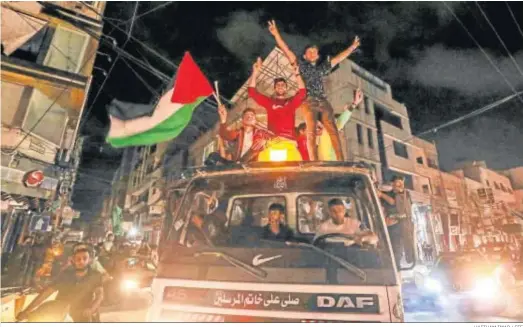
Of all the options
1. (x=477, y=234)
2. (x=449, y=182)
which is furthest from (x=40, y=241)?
(x=449, y=182)

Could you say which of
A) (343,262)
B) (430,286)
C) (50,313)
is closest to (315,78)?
(343,262)

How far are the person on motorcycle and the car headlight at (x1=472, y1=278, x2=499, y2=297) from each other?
6.00 metres

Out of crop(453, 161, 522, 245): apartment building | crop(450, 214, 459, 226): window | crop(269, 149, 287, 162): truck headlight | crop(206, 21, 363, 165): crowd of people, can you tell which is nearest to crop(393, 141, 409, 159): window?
crop(453, 161, 522, 245): apartment building

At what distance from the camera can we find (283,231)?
→ 2.12 metres

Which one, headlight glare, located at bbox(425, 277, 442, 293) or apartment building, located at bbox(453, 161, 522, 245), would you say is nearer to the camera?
headlight glare, located at bbox(425, 277, 442, 293)

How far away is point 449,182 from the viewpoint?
1773 cm

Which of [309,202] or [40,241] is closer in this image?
[309,202]

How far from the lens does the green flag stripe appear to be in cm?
361

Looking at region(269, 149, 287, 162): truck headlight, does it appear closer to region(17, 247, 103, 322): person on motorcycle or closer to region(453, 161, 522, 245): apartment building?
region(17, 247, 103, 322): person on motorcycle

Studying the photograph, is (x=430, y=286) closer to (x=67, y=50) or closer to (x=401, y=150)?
(x=67, y=50)

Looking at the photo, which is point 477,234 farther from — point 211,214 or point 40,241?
point 40,241

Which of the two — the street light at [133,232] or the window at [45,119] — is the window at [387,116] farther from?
the street light at [133,232]

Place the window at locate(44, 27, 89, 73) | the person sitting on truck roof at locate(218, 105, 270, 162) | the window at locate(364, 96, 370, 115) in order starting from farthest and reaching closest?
the window at locate(364, 96, 370, 115)
the window at locate(44, 27, 89, 73)
the person sitting on truck roof at locate(218, 105, 270, 162)

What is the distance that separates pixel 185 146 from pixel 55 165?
39.5 feet
